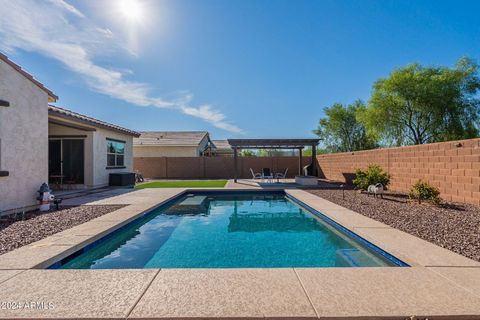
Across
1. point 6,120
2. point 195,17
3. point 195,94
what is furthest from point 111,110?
point 6,120

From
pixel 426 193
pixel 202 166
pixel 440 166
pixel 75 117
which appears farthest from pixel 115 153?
pixel 440 166

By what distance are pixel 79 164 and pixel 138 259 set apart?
954 centimetres

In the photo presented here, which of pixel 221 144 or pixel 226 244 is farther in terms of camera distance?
pixel 221 144

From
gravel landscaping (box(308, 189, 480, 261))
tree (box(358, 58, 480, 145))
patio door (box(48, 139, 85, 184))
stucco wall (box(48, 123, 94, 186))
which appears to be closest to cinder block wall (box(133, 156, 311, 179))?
tree (box(358, 58, 480, 145))

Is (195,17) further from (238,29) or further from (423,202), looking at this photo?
(423,202)

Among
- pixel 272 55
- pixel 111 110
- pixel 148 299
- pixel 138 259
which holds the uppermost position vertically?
pixel 272 55

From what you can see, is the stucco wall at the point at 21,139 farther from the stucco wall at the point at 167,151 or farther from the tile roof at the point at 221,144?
the tile roof at the point at 221,144

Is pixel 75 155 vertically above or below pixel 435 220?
above

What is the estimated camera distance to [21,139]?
6.79 meters

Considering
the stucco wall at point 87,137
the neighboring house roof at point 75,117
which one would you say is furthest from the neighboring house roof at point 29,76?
the stucco wall at point 87,137

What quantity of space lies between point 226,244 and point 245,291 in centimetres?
257

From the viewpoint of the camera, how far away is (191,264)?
4.08m

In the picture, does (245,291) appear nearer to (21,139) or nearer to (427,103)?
(21,139)

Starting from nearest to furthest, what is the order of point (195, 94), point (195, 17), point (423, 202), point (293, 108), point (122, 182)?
1. point (423, 202)
2. point (195, 17)
3. point (122, 182)
4. point (195, 94)
5. point (293, 108)
